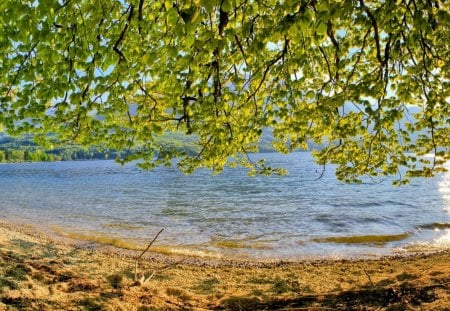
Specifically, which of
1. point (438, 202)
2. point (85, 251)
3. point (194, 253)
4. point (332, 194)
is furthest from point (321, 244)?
Answer: point (332, 194)

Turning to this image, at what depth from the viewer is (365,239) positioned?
24.6m

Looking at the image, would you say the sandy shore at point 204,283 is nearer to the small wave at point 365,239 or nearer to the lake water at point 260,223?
the lake water at point 260,223

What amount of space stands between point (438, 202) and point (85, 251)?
4047cm

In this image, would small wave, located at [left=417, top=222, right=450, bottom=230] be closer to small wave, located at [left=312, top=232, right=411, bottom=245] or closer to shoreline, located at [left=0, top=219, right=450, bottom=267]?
small wave, located at [left=312, top=232, right=411, bottom=245]

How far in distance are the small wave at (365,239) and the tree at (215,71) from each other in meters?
11.6

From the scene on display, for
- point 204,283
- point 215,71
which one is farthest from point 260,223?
point 215,71

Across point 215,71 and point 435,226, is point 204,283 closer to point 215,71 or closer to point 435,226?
point 215,71

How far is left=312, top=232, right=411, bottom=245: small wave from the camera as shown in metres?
24.0

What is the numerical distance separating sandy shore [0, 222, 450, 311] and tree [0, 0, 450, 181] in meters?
4.13

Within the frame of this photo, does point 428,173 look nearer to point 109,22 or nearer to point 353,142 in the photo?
point 353,142

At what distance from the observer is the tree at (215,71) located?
5703mm

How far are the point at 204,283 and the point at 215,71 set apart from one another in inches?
370

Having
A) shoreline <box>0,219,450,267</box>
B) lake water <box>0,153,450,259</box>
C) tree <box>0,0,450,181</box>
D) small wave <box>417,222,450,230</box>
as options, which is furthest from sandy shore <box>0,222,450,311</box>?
small wave <box>417,222,450,230</box>

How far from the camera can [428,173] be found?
1478cm
